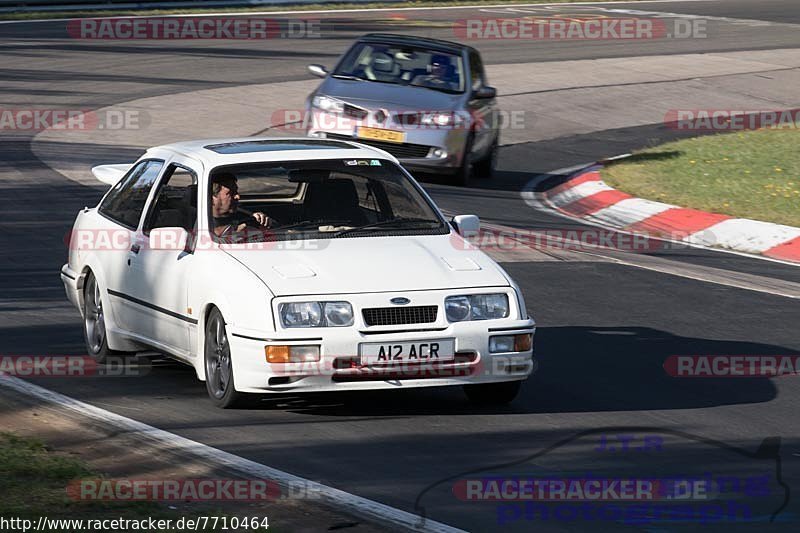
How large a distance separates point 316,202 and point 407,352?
61.7 inches

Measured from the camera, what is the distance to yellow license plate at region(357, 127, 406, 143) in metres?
17.6

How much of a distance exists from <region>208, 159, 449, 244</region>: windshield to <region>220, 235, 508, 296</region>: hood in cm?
19

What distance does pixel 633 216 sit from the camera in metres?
16.8

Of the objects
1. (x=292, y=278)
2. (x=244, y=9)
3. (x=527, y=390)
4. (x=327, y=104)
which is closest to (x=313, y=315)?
(x=292, y=278)

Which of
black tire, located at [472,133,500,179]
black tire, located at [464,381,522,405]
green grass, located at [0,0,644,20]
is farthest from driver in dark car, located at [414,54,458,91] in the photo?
green grass, located at [0,0,644,20]

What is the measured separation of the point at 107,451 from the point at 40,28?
27.7 metres

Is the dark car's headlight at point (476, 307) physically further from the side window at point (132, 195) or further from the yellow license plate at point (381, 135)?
the yellow license plate at point (381, 135)

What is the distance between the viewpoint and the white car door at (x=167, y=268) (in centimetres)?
866

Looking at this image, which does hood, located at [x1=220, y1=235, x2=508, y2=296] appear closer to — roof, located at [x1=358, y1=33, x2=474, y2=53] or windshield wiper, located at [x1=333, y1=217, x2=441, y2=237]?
windshield wiper, located at [x1=333, y1=217, x2=441, y2=237]

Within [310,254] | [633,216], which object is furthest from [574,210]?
[310,254]

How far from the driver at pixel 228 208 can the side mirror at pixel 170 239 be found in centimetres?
20

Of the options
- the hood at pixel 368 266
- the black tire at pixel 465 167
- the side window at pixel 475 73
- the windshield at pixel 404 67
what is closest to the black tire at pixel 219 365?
the hood at pixel 368 266

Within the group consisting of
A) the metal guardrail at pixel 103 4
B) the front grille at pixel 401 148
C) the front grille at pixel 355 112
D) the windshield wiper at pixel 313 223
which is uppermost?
the windshield wiper at pixel 313 223

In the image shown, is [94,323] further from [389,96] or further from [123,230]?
[389,96]
